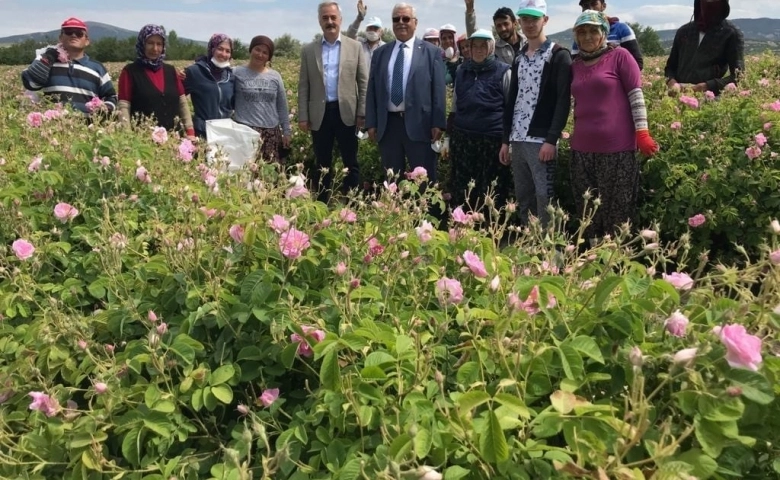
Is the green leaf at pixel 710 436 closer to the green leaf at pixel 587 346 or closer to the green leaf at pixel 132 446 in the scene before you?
the green leaf at pixel 587 346

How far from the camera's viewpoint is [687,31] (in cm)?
511

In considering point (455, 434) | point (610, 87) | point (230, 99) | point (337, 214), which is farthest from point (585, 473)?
point (230, 99)

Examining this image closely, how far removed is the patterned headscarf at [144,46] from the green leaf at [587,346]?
4.53m

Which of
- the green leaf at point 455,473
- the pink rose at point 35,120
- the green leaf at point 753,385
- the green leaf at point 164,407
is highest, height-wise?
the pink rose at point 35,120

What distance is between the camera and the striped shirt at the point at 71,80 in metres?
4.71

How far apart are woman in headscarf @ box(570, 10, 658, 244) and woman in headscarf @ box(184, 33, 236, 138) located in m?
2.85

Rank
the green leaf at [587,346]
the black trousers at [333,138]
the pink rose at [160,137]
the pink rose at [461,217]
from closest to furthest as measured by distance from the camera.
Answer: the green leaf at [587,346] < the pink rose at [461,217] < the pink rose at [160,137] < the black trousers at [333,138]

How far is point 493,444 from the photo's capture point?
3.72 feet

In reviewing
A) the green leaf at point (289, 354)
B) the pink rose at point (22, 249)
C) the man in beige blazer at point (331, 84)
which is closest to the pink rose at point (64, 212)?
the pink rose at point (22, 249)

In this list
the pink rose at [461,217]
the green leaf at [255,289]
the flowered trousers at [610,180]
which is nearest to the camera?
the green leaf at [255,289]

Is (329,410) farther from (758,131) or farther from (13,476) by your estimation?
(758,131)

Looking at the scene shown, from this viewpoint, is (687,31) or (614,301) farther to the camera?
(687,31)

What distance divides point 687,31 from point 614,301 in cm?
450

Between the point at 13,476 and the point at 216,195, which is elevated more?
the point at 216,195
